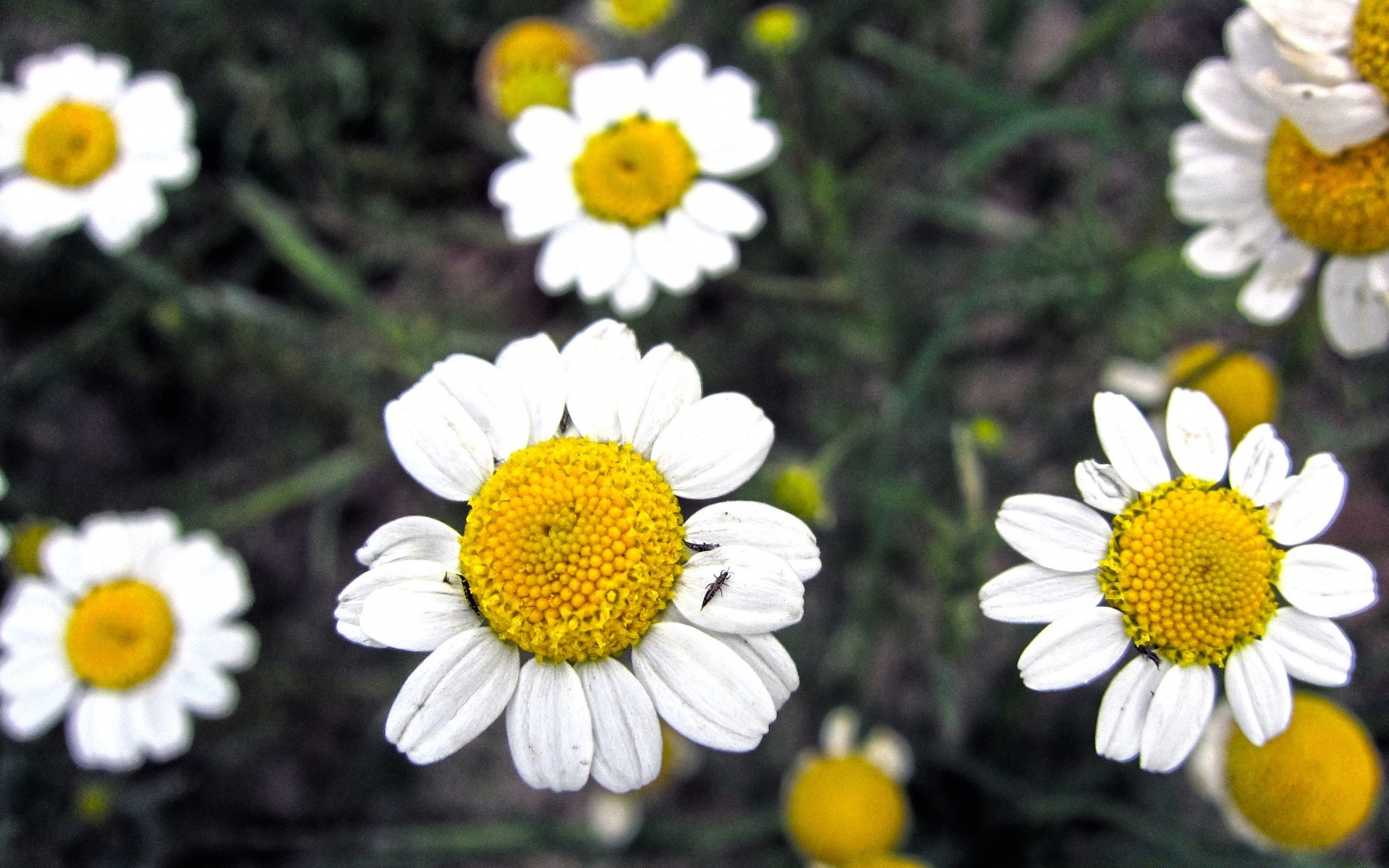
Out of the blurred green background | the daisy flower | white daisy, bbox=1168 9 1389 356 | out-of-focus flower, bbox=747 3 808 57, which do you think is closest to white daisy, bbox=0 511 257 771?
the blurred green background

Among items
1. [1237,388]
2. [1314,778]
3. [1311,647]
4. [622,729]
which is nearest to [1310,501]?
[1311,647]

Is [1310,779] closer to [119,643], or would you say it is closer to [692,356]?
[692,356]

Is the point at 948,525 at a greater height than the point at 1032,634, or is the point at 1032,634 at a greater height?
the point at 948,525

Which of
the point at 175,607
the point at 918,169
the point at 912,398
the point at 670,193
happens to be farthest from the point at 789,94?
the point at 175,607

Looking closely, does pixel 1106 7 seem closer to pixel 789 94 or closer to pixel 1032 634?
pixel 789 94

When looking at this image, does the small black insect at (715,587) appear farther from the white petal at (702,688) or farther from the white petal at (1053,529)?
the white petal at (1053,529)

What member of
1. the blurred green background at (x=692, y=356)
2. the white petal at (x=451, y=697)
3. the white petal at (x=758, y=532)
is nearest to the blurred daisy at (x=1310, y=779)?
Answer: the blurred green background at (x=692, y=356)
